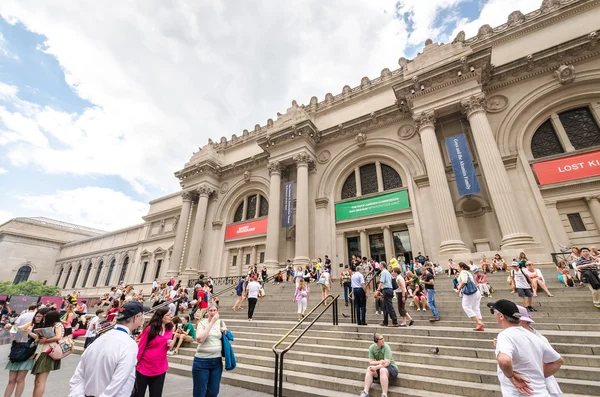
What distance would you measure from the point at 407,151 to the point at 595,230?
8947 mm

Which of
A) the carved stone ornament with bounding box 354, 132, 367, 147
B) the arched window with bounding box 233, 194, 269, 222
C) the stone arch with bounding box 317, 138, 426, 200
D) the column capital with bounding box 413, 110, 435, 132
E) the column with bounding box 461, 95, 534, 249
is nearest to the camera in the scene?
the column with bounding box 461, 95, 534, 249

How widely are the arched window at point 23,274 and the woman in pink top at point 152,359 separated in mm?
55461

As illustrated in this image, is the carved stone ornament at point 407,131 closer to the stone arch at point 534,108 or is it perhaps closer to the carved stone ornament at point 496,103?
the carved stone ornament at point 496,103

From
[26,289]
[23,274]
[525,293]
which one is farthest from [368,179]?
[23,274]

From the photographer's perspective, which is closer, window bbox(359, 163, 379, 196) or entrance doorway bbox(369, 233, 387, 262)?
entrance doorway bbox(369, 233, 387, 262)

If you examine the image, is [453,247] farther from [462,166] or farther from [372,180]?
[372,180]

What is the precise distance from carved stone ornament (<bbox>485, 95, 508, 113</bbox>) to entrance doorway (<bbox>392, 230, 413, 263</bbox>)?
823 centimetres

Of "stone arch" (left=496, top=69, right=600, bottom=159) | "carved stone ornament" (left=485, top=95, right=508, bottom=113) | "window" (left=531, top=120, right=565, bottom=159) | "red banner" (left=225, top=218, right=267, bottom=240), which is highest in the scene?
"carved stone ornament" (left=485, top=95, right=508, bottom=113)

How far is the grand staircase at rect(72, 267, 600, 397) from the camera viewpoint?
4031 millimetres

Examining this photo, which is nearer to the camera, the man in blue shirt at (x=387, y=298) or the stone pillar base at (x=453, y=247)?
the man in blue shirt at (x=387, y=298)

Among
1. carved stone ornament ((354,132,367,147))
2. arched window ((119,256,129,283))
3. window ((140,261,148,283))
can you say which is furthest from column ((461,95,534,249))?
arched window ((119,256,129,283))

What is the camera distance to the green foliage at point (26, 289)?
3384cm

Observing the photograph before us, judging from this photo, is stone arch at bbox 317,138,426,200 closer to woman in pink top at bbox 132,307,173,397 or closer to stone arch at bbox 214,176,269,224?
stone arch at bbox 214,176,269,224

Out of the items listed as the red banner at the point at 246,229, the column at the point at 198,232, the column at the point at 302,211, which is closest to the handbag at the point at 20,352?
the column at the point at 302,211
